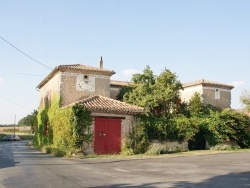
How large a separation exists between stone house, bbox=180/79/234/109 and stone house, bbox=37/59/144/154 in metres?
11.9

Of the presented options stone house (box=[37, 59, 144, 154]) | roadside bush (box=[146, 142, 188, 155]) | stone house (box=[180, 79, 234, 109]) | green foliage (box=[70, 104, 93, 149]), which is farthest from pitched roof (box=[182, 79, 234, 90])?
green foliage (box=[70, 104, 93, 149])

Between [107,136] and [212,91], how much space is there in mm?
19924

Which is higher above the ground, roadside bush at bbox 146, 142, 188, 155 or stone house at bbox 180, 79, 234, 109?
stone house at bbox 180, 79, 234, 109

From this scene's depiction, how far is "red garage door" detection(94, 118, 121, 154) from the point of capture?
73.1ft

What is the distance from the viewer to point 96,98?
2531 centimetres

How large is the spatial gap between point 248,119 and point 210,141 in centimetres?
505

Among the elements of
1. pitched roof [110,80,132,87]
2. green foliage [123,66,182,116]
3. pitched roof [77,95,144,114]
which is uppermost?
pitched roof [110,80,132,87]

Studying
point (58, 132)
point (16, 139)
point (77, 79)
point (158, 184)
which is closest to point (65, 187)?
point (158, 184)

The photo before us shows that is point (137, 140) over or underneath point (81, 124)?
underneath

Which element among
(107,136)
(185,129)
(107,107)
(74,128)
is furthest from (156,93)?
(74,128)

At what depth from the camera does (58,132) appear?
79.5 ft

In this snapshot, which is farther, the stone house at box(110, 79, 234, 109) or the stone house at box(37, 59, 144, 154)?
the stone house at box(110, 79, 234, 109)

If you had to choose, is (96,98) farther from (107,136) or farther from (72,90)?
(72,90)

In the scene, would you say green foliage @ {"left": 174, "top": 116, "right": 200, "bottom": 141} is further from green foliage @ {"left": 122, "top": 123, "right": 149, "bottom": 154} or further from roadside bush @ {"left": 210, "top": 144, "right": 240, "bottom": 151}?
green foliage @ {"left": 122, "top": 123, "right": 149, "bottom": 154}
